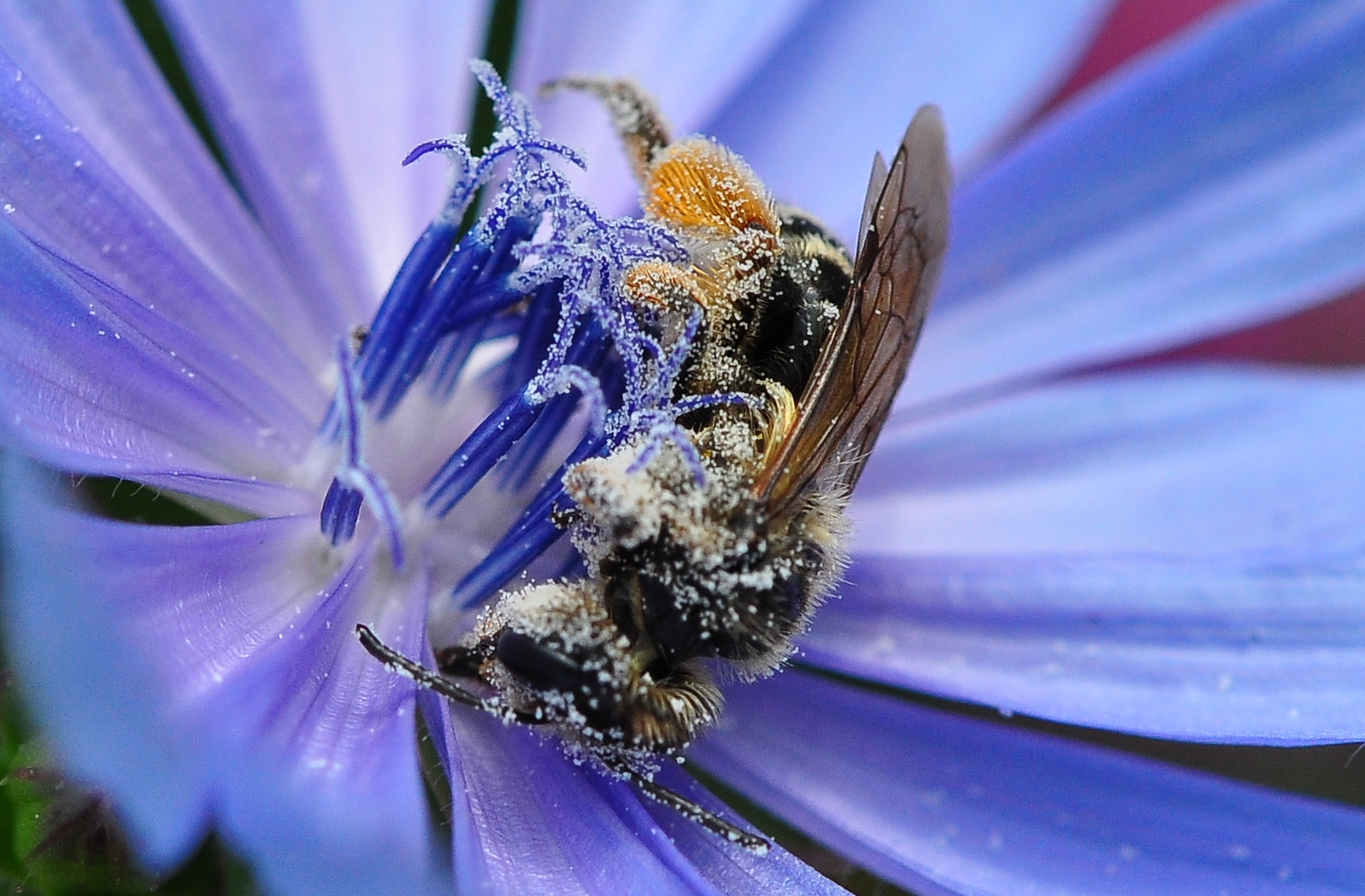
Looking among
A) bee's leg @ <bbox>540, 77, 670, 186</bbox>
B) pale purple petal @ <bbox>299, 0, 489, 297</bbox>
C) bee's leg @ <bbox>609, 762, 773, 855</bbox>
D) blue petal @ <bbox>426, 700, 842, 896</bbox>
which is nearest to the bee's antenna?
blue petal @ <bbox>426, 700, 842, 896</bbox>

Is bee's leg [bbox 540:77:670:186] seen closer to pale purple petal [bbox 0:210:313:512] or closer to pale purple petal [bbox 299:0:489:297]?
pale purple petal [bbox 299:0:489:297]

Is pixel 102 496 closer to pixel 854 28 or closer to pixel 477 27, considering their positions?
pixel 477 27

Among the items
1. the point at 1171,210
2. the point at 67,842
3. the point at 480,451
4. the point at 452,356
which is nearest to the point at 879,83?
the point at 1171,210

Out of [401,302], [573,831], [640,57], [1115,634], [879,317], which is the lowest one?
[573,831]

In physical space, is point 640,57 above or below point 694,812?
above

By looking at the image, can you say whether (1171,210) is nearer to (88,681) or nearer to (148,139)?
(148,139)

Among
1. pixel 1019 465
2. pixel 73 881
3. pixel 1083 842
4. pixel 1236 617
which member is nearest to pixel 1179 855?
pixel 1083 842

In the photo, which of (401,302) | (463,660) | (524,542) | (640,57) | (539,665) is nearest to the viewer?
(539,665)
